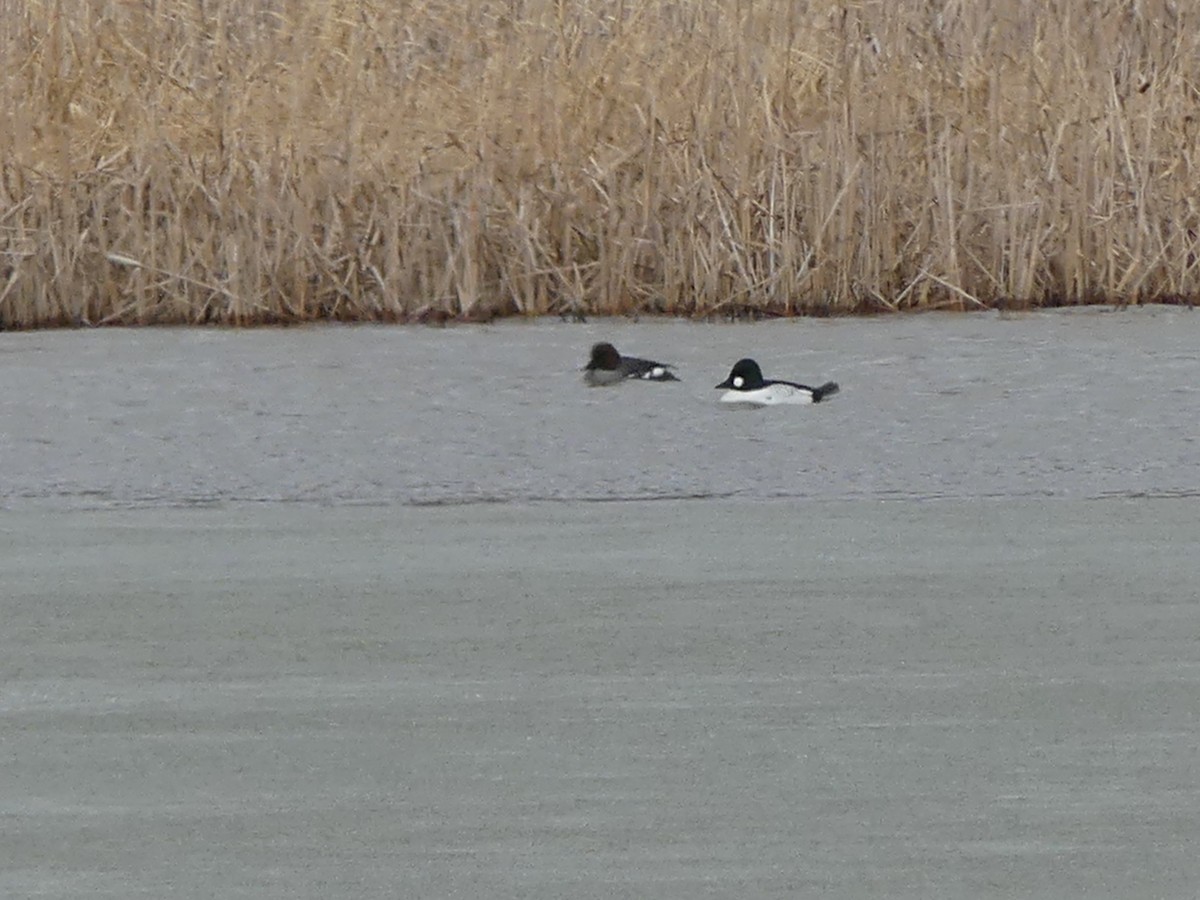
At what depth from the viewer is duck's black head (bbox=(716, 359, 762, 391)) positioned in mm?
6504

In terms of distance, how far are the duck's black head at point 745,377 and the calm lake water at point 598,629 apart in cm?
8

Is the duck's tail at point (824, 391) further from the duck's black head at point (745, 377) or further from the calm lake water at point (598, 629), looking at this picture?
the duck's black head at point (745, 377)

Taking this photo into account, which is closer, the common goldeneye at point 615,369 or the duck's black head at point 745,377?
the duck's black head at point 745,377

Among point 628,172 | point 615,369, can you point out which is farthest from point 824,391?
point 628,172

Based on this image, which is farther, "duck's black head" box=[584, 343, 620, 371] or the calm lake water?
"duck's black head" box=[584, 343, 620, 371]

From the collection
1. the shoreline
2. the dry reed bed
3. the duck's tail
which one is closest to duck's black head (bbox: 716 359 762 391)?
the duck's tail

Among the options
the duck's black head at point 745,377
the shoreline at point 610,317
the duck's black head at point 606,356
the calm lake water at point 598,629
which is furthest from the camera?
the shoreline at point 610,317

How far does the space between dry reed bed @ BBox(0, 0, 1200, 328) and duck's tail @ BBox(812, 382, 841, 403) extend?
168cm

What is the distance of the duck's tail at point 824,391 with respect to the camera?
663 cm

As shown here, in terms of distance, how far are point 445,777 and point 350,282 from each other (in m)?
5.25

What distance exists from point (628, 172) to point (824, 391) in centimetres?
210

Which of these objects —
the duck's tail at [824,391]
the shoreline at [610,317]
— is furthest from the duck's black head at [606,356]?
the shoreline at [610,317]

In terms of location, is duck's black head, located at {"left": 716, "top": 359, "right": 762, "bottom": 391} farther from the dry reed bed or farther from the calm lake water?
the dry reed bed

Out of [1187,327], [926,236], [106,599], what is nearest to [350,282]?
[926,236]
